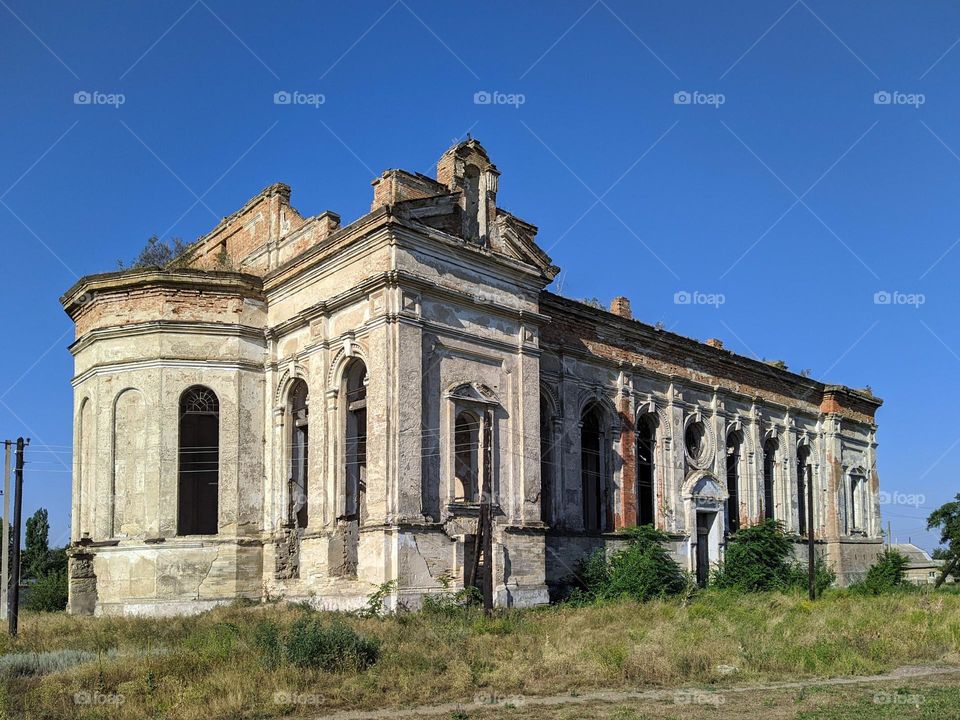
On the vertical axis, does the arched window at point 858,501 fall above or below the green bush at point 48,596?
above

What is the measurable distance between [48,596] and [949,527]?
33.1 m

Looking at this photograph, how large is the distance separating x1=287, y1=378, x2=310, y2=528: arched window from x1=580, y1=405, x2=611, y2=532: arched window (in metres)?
7.37

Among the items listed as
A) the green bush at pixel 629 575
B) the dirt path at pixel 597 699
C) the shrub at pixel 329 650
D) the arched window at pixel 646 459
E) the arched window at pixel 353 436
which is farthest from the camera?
the arched window at pixel 646 459

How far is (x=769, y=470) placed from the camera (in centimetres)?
3262

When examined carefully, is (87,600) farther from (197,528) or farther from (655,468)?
(655,468)

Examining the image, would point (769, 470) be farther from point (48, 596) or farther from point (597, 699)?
point (48, 596)

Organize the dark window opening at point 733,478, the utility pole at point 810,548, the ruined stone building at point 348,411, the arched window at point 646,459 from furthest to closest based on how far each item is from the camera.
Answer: the dark window opening at point 733,478, the arched window at point 646,459, the utility pole at point 810,548, the ruined stone building at point 348,411

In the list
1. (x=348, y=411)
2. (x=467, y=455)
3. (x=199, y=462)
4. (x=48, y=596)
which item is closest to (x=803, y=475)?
(x=467, y=455)

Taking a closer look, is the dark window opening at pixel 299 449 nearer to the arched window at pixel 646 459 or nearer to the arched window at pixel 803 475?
the arched window at pixel 646 459

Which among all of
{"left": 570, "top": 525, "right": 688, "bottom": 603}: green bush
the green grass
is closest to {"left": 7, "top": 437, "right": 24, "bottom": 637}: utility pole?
the green grass

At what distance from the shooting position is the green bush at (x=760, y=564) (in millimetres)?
26797

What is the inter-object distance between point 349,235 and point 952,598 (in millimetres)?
17118

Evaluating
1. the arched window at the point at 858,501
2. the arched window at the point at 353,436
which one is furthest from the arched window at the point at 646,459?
the arched window at the point at 858,501

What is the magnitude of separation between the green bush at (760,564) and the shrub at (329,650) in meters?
15.3
